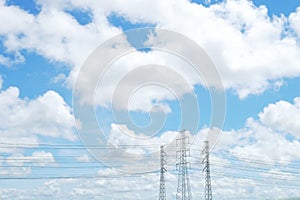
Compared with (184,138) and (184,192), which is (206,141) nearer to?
(184,138)

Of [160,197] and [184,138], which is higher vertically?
[184,138]

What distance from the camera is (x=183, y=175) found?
102 m

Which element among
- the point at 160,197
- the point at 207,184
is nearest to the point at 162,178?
the point at 160,197

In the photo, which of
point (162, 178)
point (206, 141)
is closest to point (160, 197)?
point (162, 178)

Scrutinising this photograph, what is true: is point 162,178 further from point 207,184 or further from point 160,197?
point 207,184

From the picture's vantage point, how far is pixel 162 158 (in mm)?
109812

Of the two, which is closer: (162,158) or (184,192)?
(184,192)

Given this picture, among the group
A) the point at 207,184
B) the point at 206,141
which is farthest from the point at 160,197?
the point at 206,141

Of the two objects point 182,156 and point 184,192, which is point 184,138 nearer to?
point 182,156

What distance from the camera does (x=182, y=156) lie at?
10494 centimetres

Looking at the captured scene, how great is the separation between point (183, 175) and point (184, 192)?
440 centimetres

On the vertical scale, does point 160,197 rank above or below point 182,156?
below

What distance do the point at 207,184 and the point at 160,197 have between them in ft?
40.0

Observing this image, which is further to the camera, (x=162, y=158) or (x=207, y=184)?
(x=162, y=158)
